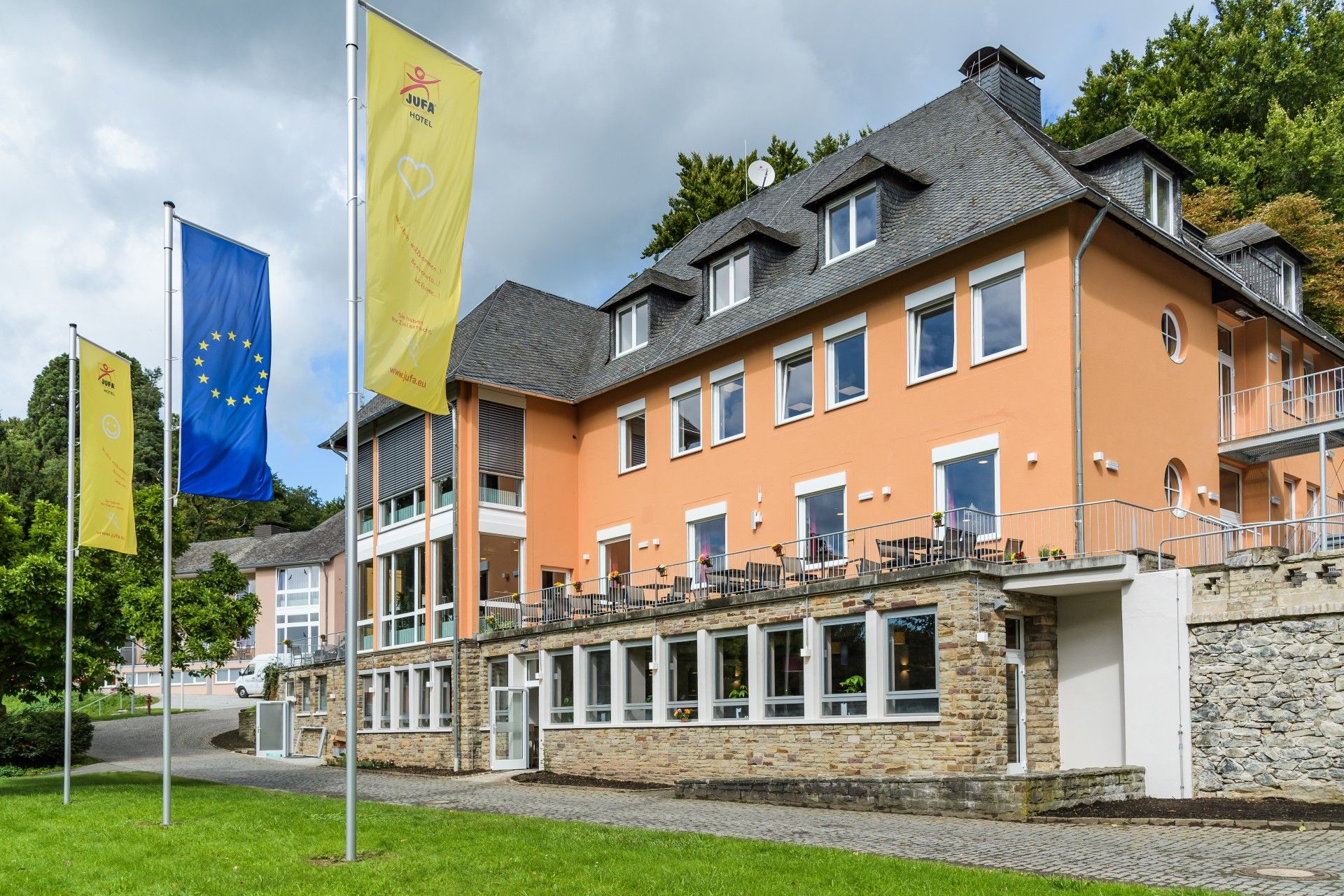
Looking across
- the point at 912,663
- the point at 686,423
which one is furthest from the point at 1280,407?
the point at 686,423

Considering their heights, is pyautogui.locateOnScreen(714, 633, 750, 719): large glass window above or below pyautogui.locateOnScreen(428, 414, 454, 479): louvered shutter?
below

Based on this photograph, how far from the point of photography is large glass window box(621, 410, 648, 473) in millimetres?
27016

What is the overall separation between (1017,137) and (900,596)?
883 cm

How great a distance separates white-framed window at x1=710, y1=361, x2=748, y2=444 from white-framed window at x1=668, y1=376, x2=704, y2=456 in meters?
0.49

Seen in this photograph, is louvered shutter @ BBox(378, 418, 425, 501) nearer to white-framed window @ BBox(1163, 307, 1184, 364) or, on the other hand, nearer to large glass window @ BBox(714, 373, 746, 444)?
large glass window @ BBox(714, 373, 746, 444)

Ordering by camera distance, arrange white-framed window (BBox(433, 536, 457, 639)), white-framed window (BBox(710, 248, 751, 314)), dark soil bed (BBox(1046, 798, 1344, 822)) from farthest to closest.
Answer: white-framed window (BBox(433, 536, 457, 639)) → white-framed window (BBox(710, 248, 751, 314)) → dark soil bed (BBox(1046, 798, 1344, 822))

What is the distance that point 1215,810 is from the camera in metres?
13.8

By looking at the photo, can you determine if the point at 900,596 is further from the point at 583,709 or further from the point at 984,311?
the point at 583,709

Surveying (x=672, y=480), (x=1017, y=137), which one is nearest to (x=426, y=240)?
(x=1017, y=137)

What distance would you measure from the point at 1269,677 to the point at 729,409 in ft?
38.8

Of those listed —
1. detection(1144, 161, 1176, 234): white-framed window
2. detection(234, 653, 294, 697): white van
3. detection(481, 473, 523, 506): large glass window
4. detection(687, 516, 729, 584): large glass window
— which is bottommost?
detection(234, 653, 294, 697): white van

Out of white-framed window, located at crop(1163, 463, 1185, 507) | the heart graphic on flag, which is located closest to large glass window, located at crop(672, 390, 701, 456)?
white-framed window, located at crop(1163, 463, 1185, 507)

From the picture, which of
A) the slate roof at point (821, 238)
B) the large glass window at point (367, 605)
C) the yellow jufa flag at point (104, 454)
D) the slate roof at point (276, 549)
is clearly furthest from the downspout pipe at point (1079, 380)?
the slate roof at point (276, 549)

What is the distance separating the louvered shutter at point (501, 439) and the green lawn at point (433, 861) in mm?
13160
